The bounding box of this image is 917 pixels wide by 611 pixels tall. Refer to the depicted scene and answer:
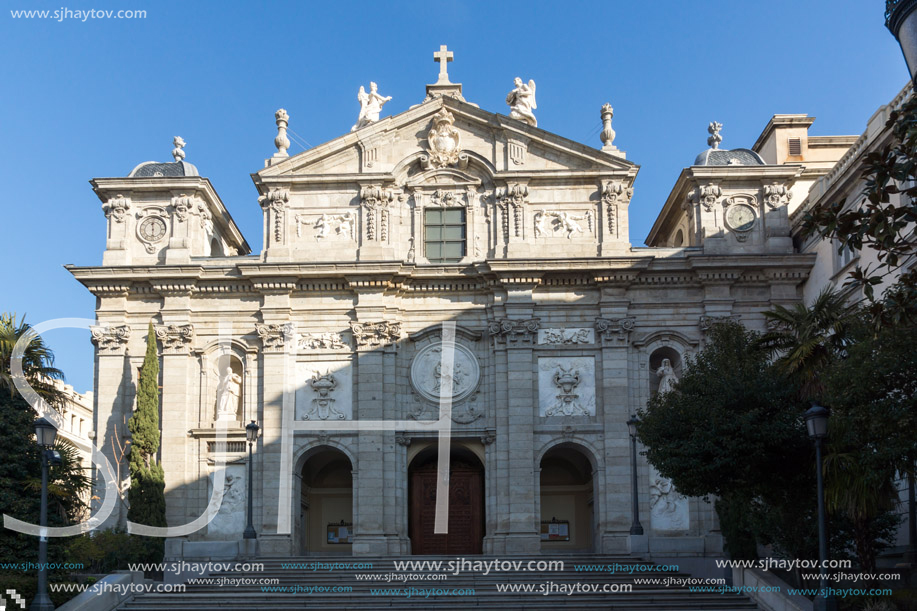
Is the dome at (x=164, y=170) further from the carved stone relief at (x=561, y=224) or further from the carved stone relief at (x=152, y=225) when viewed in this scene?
the carved stone relief at (x=561, y=224)

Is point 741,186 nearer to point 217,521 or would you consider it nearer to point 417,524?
point 417,524

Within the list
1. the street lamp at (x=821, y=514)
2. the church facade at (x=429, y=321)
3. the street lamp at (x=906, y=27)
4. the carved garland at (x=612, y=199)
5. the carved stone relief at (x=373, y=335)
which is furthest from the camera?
the carved garland at (x=612, y=199)

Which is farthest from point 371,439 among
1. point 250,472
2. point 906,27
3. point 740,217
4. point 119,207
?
point 906,27

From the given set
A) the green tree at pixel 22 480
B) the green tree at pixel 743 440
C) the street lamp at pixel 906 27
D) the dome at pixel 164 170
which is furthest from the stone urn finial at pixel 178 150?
the street lamp at pixel 906 27

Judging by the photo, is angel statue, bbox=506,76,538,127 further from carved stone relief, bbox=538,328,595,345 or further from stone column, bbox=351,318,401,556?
stone column, bbox=351,318,401,556

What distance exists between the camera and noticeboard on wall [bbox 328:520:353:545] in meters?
37.8

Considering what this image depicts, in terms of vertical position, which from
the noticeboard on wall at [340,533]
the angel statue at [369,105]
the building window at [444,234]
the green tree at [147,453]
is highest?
the angel statue at [369,105]

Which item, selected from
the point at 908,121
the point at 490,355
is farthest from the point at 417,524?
the point at 908,121

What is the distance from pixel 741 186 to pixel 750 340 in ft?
39.3

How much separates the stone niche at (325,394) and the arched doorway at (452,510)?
368cm

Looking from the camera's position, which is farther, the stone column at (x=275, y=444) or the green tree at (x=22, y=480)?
the stone column at (x=275, y=444)

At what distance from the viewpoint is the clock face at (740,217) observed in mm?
37406

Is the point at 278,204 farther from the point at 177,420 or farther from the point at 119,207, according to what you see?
the point at 177,420

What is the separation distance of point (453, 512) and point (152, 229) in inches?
581
